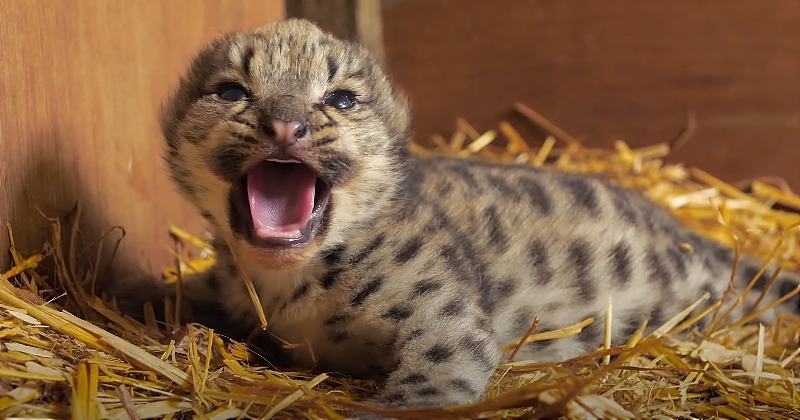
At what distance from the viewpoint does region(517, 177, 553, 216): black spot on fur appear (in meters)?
2.48

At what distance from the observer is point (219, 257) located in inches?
92.4

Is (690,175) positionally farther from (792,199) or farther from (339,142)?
(339,142)

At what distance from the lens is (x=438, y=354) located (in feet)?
6.38

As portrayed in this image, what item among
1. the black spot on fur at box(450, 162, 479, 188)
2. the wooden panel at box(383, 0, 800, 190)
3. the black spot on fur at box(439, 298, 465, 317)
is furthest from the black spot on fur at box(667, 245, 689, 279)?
the wooden panel at box(383, 0, 800, 190)

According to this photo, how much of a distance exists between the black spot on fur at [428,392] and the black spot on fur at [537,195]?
2.79ft

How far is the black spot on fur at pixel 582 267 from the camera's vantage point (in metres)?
2.42

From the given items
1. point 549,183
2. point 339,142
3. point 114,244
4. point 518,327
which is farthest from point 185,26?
point 518,327

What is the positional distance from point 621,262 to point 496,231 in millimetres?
476

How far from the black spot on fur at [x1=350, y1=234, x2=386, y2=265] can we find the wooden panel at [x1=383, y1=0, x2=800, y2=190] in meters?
2.39

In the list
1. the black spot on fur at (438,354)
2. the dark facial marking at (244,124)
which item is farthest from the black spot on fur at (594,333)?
the dark facial marking at (244,124)

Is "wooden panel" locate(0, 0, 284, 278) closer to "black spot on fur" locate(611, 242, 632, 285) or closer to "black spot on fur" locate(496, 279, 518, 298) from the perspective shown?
"black spot on fur" locate(496, 279, 518, 298)

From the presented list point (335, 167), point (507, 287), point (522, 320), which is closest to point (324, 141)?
point (335, 167)

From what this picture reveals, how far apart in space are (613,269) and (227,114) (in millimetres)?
1343

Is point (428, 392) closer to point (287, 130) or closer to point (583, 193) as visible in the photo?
point (287, 130)
